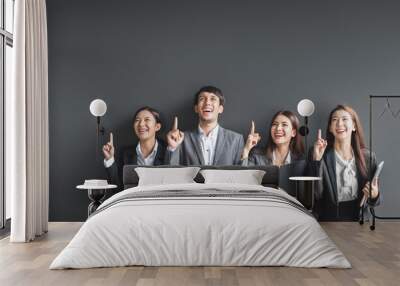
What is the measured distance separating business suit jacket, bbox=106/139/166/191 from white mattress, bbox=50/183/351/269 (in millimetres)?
2731

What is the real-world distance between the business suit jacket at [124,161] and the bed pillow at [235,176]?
79cm

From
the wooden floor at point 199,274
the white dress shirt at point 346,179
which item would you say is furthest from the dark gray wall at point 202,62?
the wooden floor at point 199,274

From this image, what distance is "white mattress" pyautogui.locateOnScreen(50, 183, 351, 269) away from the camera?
477cm

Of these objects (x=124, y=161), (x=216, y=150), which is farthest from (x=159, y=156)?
(x=216, y=150)

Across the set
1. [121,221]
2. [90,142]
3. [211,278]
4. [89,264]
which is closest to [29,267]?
[89,264]

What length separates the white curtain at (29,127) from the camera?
6141 mm

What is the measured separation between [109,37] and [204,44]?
1.25m

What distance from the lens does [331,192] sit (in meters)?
7.74

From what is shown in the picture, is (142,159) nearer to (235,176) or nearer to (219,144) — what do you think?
(219,144)

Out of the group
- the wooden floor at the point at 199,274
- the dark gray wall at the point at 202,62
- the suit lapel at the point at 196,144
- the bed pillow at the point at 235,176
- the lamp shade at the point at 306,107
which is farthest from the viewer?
the dark gray wall at the point at 202,62

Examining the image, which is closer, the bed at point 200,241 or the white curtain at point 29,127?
the bed at point 200,241

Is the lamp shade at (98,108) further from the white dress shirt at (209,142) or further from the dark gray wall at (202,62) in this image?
the white dress shirt at (209,142)

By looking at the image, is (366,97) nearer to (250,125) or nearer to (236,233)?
(250,125)

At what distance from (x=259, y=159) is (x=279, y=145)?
1.05 ft
